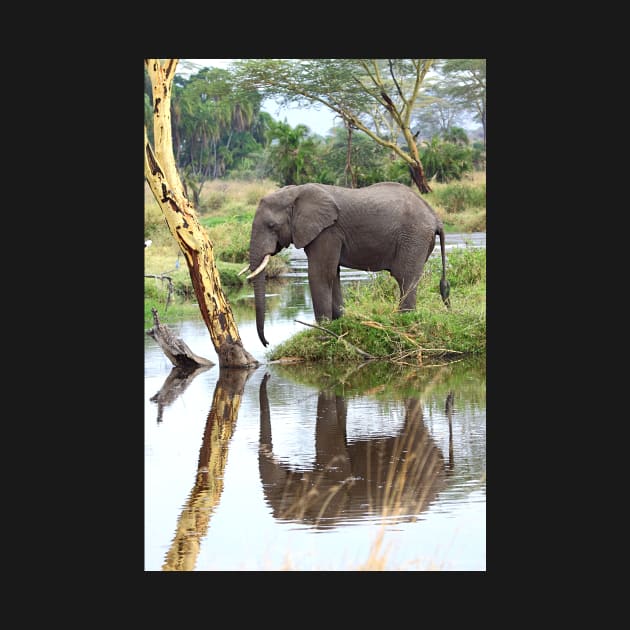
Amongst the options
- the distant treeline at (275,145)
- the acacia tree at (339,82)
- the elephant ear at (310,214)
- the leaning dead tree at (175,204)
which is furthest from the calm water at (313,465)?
the acacia tree at (339,82)

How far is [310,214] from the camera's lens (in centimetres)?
1280

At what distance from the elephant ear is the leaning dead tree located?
1.18m

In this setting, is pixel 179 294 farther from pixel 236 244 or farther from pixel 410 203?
pixel 410 203

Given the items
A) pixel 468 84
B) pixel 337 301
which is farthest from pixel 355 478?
pixel 468 84

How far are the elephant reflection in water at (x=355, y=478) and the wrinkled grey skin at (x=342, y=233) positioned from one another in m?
3.56

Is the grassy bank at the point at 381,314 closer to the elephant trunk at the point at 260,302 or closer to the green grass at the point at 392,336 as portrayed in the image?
the green grass at the point at 392,336

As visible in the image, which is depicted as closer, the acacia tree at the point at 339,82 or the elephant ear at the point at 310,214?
the elephant ear at the point at 310,214

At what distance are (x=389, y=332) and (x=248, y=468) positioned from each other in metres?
4.58

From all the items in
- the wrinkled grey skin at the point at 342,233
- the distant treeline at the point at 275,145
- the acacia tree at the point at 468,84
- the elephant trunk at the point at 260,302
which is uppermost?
the acacia tree at the point at 468,84

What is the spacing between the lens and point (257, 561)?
20.9 ft

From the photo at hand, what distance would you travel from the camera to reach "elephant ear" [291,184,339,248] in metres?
12.8

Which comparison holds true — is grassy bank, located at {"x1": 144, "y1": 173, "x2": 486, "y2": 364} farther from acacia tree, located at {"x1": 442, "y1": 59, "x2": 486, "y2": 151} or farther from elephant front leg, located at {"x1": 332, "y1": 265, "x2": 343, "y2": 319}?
acacia tree, located at {"x1": 442, "y1": 59, "x2": 486, "y2": 151}

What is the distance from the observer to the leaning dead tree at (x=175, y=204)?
38.4 ft

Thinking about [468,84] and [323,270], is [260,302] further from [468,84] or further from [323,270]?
[468,84]
